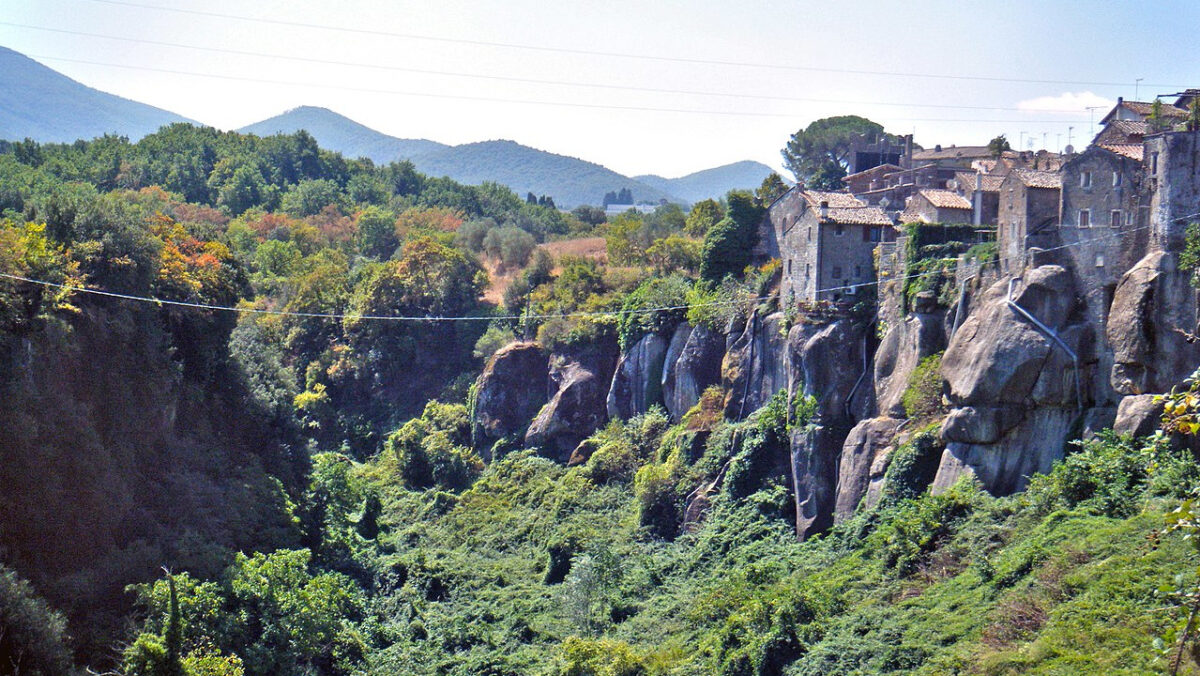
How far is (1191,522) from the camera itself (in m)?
8.58

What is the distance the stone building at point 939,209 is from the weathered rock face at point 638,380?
421 inches

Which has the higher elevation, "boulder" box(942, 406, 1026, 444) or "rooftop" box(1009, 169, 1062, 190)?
"rooftop" box(1009, 169, 1062, 190)

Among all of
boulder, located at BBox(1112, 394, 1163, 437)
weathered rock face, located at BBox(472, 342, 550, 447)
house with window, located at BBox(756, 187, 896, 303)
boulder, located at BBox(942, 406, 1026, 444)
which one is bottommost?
weathered rock face, located at BBox(472, 342, 550, 447)

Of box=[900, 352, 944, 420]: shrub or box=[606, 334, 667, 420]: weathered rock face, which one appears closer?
box=[900, 352, 944, 420]: shrub

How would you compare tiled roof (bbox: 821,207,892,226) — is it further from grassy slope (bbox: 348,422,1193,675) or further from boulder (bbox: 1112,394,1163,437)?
boulder (bbox: 1112,394,1163,437)

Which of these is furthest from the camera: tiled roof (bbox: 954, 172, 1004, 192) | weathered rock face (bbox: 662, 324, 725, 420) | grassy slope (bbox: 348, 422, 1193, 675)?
weathered rock face (bbox: 662, 324, 725, 420)

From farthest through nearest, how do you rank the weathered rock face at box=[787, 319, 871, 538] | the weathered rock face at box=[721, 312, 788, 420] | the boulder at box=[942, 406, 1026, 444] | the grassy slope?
the weathered rock face at box=[721, 312, 788, 420] → the weathered rock face at box=[787, 319, 871, 538] → the boulder at box=[942, 406, 1026, 444] → the grassy slope

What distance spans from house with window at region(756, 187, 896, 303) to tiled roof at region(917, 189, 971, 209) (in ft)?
4.97

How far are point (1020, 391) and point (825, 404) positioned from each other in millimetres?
7601

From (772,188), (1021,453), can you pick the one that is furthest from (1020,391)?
(772,188)

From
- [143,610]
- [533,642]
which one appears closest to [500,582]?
[533,642]

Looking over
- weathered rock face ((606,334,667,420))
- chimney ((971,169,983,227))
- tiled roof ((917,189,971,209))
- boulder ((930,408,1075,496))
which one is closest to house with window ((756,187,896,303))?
tiled roof ((917,189,971,209))

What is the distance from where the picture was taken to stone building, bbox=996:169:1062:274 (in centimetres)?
2895

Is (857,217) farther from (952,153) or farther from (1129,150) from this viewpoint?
(952,153)
